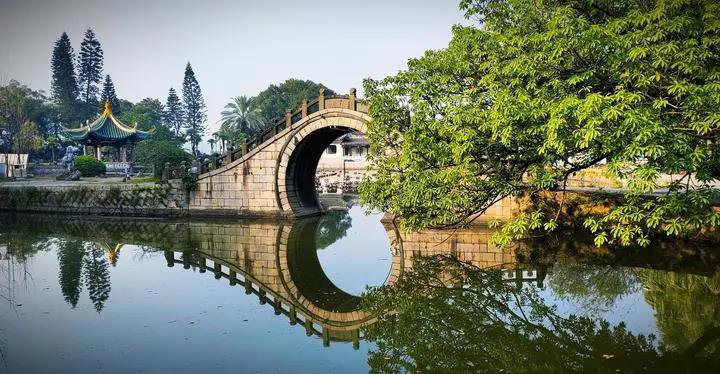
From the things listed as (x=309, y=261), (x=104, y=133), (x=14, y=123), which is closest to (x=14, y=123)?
(x=14, y=123)

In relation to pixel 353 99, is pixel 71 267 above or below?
below

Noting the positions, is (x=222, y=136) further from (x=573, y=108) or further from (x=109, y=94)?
(x=573, y=108)

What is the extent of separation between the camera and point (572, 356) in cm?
732

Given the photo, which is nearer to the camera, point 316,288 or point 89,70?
point 316,288

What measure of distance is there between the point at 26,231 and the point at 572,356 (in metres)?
22.6

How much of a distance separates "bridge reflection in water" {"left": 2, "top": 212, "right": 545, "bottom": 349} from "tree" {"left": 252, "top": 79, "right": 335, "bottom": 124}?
141 feet

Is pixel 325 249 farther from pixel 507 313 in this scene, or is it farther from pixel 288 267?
pixel 507 313

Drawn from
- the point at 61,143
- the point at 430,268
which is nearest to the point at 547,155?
the point at 430,268

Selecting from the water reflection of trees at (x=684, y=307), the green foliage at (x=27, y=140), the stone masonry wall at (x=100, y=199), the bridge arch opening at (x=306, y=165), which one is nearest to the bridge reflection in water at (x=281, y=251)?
the stone masonry wall at (x=100, y=199)

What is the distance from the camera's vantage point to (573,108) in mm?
7586

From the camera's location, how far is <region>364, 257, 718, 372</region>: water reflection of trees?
23.4 feet

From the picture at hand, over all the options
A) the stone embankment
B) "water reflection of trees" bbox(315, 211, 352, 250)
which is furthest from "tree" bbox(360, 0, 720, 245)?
the stone embankment

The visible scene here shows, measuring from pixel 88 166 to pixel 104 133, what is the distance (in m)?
4.94

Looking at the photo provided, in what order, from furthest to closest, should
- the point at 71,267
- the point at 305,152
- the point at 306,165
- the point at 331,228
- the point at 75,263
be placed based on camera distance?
the point at 306,165 < the point at 305,152 < the point at 331,228 < the point at 75,263 < the point at 71,267
